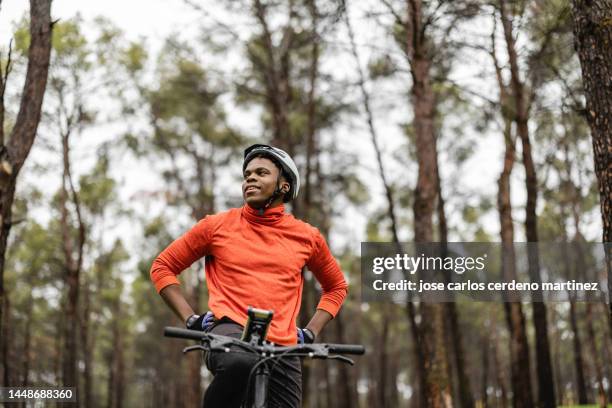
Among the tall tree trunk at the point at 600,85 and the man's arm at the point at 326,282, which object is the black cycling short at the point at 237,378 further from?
the tall tree trunk at the point at 600,85

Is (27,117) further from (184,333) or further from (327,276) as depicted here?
(184,333)

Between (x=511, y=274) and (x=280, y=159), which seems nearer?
(x=280, y=159)

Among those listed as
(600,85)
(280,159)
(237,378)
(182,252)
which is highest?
(600,85)

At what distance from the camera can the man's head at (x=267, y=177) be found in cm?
326

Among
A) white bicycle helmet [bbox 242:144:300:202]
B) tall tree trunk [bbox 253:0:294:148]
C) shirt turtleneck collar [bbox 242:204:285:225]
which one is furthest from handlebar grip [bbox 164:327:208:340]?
tall tree trunk [bbox 253:0:294:148]

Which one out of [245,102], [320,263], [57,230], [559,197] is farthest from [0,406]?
[559,197]

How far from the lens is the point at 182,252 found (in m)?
3.20

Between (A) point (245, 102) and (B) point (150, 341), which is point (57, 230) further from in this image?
(B) point (150, 341)

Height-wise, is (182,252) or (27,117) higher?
(27,117)

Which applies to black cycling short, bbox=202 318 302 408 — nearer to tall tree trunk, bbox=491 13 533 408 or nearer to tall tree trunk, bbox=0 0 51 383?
tall tree trunk, bbox=0 0 51 383

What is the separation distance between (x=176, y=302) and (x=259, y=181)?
27.3 inches

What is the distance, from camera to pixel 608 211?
6.51m

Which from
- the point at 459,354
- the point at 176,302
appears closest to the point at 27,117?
the point at 176,302

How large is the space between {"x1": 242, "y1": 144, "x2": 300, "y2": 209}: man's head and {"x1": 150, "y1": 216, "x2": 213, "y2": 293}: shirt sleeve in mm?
262
